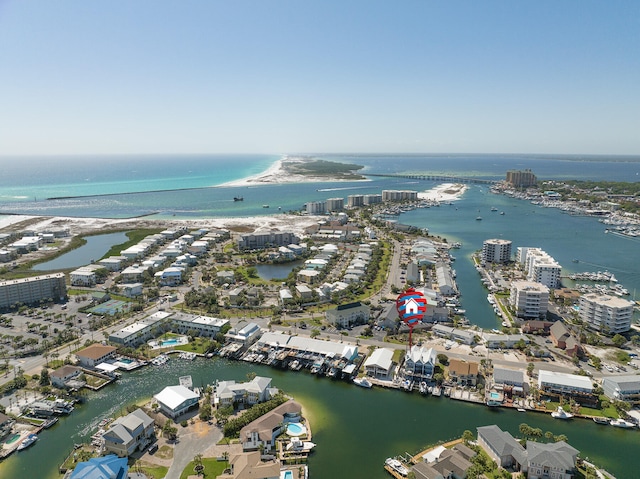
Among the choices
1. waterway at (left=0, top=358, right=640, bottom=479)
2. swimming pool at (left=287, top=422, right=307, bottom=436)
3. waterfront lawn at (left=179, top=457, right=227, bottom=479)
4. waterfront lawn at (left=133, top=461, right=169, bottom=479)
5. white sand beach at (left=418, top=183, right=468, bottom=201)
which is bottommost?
waterway at (left=0, top=358, right=640, bottom=479)

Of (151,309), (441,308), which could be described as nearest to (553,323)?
(441,308)

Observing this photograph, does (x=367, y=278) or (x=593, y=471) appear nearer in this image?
(x=593, y=471)

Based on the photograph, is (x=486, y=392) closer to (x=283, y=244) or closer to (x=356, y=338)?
(x=356, y=338)

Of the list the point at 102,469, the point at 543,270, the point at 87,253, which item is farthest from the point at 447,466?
the point at 87,253

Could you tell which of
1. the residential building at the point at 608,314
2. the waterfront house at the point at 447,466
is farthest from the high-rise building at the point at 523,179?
the waterfront house at the point at 447,466

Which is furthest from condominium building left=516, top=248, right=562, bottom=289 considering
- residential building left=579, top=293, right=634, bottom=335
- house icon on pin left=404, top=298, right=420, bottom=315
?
house icon on pin left=404, top=298, right=420, bottom=315

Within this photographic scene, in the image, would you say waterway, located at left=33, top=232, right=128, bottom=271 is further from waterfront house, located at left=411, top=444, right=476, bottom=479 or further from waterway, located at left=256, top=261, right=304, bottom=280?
waterfront house, located at left=411, top=444, right=476, bottom=479

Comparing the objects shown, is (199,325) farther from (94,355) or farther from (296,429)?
(296,429)
